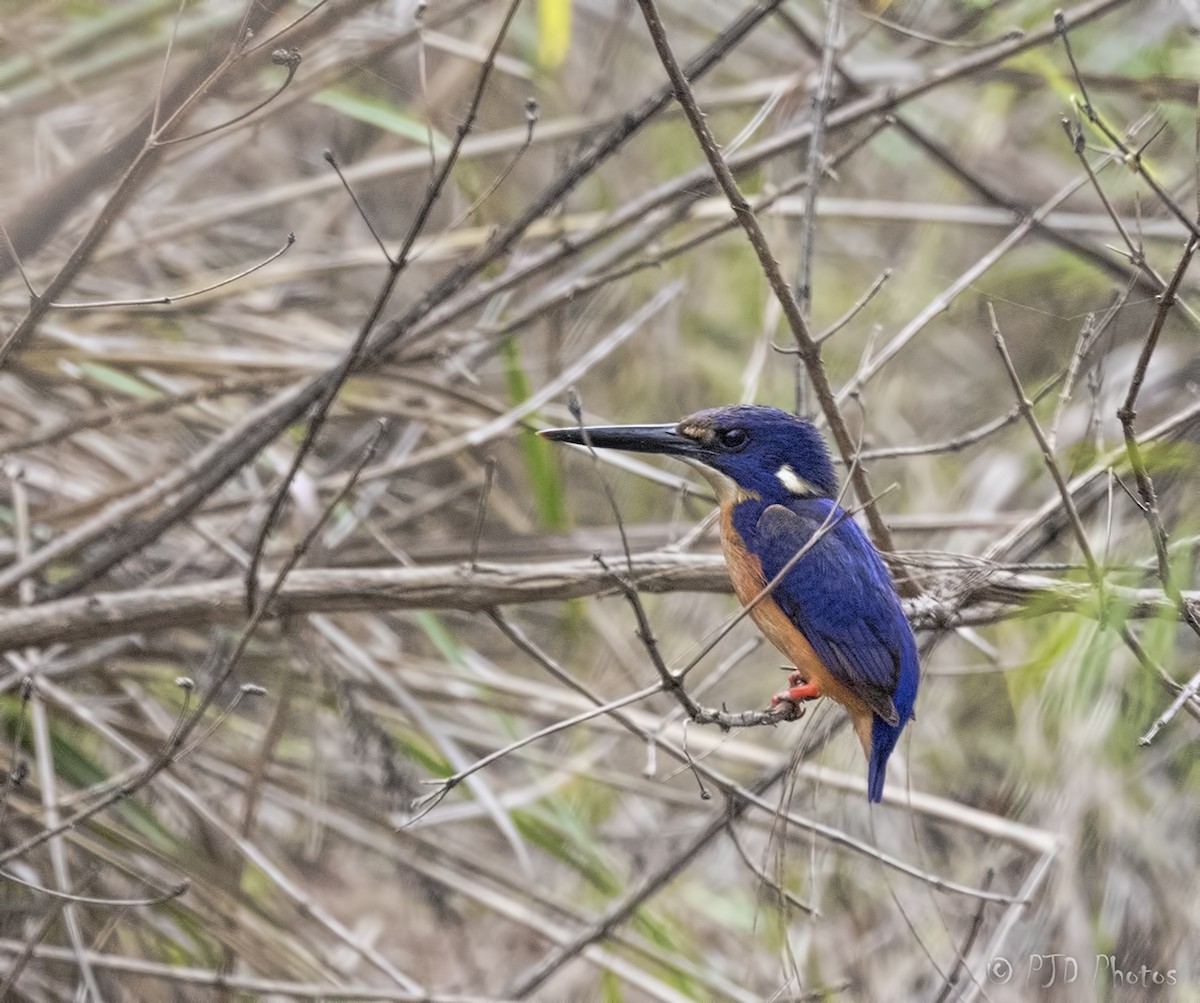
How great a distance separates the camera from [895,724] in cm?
207

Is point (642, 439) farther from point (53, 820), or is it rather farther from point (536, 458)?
point (53, 820)

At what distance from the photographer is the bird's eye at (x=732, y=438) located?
87.3 inches

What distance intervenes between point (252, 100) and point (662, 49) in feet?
5.08

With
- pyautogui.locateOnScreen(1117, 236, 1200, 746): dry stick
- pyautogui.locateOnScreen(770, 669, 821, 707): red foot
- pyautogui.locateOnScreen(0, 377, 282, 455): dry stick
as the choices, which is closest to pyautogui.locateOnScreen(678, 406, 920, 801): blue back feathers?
pyautogui.locateOnScreen(770, 669, 821, 707): red foot

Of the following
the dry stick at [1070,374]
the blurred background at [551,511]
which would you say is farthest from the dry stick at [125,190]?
the dry stick at [1070,374]

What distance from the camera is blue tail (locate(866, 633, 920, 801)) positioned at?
201 cm

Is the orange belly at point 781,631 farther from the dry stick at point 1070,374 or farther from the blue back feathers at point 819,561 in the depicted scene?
the dry stick at point 1070,374

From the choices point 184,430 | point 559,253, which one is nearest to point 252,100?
point 559,253

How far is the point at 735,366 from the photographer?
4395mm

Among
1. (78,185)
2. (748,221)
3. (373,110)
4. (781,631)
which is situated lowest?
(781,631)

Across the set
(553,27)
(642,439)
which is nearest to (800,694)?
(642,439)

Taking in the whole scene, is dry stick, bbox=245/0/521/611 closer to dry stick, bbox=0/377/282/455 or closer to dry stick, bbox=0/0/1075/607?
dry stick, bbox=0/0/1075/607

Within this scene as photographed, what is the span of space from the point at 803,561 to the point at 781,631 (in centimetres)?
13

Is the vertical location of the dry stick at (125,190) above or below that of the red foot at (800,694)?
above
